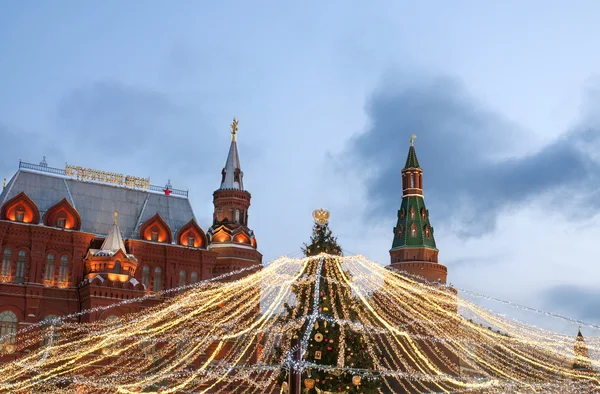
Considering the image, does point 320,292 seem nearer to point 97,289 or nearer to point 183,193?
point 97,289

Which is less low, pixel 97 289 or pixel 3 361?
pixel 97 289

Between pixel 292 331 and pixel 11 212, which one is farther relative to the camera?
pixel 11 212

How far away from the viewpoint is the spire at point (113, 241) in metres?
45.3

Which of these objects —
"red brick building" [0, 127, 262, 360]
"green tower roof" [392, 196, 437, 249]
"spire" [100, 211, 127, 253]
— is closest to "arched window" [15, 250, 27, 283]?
"red brick building" [0, 127, 262, 360]

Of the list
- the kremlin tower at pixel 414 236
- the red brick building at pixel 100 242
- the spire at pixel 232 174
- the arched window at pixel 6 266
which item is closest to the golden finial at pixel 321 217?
the red brick building at pixel 100 242

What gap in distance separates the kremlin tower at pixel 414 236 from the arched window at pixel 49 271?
3179cm

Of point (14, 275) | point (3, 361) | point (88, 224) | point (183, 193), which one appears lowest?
point (3, 361)

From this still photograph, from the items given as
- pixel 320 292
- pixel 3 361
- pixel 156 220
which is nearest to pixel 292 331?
pixel 320 292

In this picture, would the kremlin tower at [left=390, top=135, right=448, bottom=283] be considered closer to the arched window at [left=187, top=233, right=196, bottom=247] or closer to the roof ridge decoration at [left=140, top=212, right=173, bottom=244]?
the arched window at [left=187, top=233, right=196, bottom=247]

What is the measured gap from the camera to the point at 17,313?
138 feet

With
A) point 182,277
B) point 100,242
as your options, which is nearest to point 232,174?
point 182,277

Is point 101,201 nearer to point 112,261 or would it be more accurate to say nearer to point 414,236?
point 112,261

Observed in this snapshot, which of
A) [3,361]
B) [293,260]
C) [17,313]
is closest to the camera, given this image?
[293,260]

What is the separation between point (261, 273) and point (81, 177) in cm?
3262
